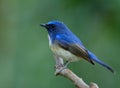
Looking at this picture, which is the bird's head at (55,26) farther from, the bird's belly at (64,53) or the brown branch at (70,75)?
the brown branch at (70,75)

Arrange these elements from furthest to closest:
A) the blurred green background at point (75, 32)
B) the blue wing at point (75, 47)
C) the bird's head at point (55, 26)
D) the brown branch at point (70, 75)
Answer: the blurred green background at point (75, 32) < the bird's head at point (55, 26) < the blue wing at point (75, 47) < the brown branch at point (70, 75)

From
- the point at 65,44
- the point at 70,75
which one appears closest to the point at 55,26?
the point at 65,44

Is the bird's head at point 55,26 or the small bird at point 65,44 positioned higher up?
the bird's head at point 55,26

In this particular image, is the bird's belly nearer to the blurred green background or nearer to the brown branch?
the brown branch

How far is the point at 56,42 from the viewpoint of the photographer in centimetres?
476

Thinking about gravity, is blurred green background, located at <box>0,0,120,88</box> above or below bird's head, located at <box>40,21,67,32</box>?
below

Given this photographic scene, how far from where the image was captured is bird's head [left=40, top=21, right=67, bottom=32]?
471cm

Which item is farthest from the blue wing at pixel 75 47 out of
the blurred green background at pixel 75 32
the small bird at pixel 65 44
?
the blurred green background at pixel 75 32

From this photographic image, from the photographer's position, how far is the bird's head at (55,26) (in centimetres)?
471

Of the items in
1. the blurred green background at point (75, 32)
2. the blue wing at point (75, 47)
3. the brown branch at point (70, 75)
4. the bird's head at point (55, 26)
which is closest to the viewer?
the brown branch at point (70, 75)

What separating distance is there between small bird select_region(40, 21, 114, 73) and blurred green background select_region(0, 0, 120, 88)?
972 millimetres

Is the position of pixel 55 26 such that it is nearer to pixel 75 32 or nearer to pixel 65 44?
pixel 65 44

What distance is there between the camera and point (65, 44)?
4750 mm

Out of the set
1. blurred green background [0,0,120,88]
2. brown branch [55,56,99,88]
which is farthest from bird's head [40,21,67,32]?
blurred green background [0,0,120,88]
